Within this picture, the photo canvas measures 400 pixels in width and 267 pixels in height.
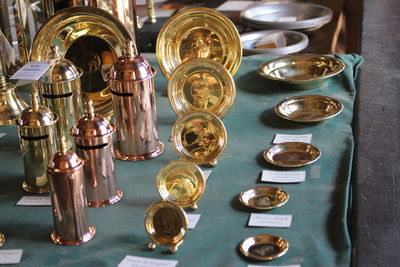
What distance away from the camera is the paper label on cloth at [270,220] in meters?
1.21

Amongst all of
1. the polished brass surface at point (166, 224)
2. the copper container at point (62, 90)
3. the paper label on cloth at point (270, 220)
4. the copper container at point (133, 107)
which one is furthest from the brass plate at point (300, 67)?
the polished brass surface at point (166, 224)

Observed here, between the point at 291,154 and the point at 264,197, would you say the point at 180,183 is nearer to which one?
the point at 264,197

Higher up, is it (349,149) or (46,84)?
(46,84)

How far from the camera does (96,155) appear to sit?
129cm

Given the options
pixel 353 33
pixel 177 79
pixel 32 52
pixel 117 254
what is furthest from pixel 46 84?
pixel 353 33

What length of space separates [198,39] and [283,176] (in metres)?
0.67

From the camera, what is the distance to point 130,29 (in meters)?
1.91

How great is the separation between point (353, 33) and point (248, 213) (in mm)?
2004

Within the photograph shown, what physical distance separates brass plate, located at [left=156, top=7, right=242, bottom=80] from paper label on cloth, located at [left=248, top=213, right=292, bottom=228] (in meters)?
0.77

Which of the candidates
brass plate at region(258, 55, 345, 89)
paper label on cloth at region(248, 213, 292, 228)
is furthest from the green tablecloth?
brass plate at region(258, 55, 345, 89)

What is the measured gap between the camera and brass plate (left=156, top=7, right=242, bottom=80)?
1.89 metres

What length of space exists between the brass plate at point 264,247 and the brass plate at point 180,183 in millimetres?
170

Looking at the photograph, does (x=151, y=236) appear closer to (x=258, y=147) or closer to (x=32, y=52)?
(x=258, y=147)

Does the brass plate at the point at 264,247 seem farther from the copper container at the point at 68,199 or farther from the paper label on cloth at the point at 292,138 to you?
the paper label on cloth at the point at 292,138
